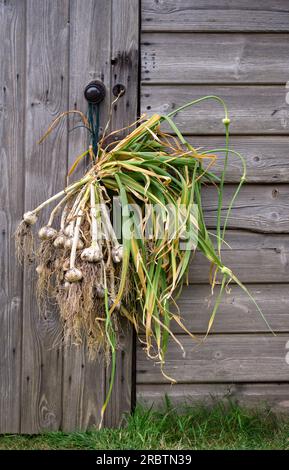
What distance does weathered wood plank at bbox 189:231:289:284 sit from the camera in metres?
2.21

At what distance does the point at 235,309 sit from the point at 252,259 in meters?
0.20

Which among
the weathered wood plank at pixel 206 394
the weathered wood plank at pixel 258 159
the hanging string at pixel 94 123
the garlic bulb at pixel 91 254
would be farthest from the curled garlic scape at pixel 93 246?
the weathered wood plank at pixel 206 394

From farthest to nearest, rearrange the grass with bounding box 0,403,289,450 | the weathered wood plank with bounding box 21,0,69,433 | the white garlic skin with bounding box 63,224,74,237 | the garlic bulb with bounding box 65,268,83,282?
the weathered wood plank with bounding box 21,0,69,433
the grass with bounding box 0,403,289,450
the white garlic skin with bounding box 63,224,74,237
the garlic bulb with bounding box 65,268,83,282

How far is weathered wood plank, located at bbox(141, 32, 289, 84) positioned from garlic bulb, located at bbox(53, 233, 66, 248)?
695 millimetres

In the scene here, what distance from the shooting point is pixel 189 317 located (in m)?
2.21

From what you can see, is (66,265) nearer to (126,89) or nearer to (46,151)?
(46,151)

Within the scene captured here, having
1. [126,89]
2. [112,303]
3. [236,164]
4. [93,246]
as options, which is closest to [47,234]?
[93,246]

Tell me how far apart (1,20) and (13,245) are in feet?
2.72

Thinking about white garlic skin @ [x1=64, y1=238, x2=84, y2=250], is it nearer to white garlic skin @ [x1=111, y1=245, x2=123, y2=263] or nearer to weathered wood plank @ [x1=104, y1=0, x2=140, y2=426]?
white garlic skin @ [x1=111, y1=245, x2=123, y2=263]

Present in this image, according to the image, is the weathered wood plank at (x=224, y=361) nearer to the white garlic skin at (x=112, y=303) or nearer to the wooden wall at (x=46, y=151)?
the wooden wall at (x=46, y=151)

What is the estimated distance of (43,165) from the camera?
7.22 feet

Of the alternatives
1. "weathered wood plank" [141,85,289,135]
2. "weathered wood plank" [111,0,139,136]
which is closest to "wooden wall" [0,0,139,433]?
"weathered wood plank" [111,0,139,136]

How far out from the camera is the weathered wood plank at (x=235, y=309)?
2.21 metres

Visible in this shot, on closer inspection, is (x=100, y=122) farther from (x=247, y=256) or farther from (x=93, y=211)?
(x=247, y=256)
